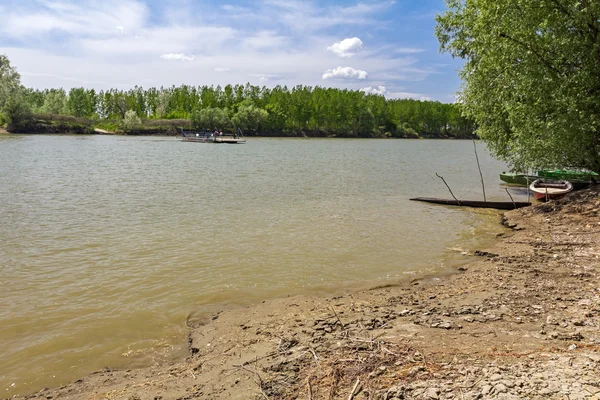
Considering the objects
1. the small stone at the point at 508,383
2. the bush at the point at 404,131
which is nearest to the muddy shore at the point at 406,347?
the small stone at the point at 508,383

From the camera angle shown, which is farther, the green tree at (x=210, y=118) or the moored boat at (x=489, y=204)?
the green tree at (x=210, y=118)

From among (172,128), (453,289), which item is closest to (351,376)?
(453,289)

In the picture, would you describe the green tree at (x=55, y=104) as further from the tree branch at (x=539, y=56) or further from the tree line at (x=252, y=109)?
the tree branch at (x=539, y=56)

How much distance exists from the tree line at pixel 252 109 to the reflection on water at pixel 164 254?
109m

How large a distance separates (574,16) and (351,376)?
694 inches

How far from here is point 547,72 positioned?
16.7m

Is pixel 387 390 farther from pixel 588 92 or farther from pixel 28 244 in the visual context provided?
pixel 588 92

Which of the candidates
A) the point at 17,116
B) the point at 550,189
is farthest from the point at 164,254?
the point at 17,116

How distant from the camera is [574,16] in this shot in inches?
617

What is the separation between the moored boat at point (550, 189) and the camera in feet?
66.6

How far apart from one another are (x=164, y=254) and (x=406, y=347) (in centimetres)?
886

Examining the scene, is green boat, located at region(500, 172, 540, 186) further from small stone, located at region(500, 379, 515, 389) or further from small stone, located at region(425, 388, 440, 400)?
small stone, located at region(425, 388, 440, 400)

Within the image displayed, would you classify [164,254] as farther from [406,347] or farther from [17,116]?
[17,116]

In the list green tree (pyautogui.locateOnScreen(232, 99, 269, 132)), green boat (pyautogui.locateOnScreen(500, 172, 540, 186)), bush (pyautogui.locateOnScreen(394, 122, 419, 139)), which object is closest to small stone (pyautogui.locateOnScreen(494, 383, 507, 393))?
green boat (pyautogui.locateOnScreen(500, 172, 540, 186))
